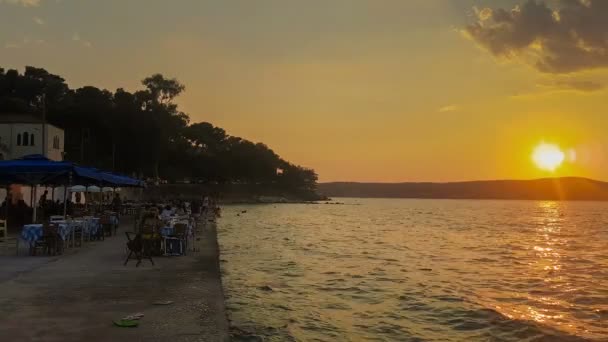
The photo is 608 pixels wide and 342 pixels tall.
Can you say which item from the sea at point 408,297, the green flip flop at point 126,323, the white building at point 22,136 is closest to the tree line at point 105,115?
the white building at point 22,136

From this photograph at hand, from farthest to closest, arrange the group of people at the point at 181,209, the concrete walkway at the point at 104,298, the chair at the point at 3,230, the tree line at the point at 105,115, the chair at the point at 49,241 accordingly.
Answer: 1. the tree line at the point at 105,115
2. the group of people at the point at 181,209
3. the chair at the point at 3,230
4. the chair at the point at 49,241
5. the concrete walkway at the point at 104,298

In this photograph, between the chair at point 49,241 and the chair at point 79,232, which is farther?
the chair at point 79,232

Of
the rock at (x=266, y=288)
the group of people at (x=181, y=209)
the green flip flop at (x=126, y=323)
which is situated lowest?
the rock at (x=266, y=288)

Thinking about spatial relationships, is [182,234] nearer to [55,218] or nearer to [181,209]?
[55,218]

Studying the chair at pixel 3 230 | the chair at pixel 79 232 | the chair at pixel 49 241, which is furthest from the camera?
the chair at pixel 3 230

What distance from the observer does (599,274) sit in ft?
67.6

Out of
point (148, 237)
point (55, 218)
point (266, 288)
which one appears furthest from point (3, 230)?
point (266, 288)

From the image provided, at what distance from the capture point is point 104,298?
9203 mm

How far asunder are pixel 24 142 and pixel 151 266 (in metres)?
51.0

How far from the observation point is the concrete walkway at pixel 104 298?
23.5 feet

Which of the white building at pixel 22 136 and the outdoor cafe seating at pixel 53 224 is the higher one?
the white building at pixel 22 136

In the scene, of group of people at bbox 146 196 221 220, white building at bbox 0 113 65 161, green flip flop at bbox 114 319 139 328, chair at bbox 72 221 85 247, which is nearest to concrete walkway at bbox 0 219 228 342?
green flip flop at bbox 114 319 139 328

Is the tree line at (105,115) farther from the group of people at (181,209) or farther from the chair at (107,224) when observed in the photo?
the chair at (107,224)

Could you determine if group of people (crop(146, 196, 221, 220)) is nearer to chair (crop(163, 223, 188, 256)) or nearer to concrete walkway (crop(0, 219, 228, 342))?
chair (crop(163, 223, 188, 256))
